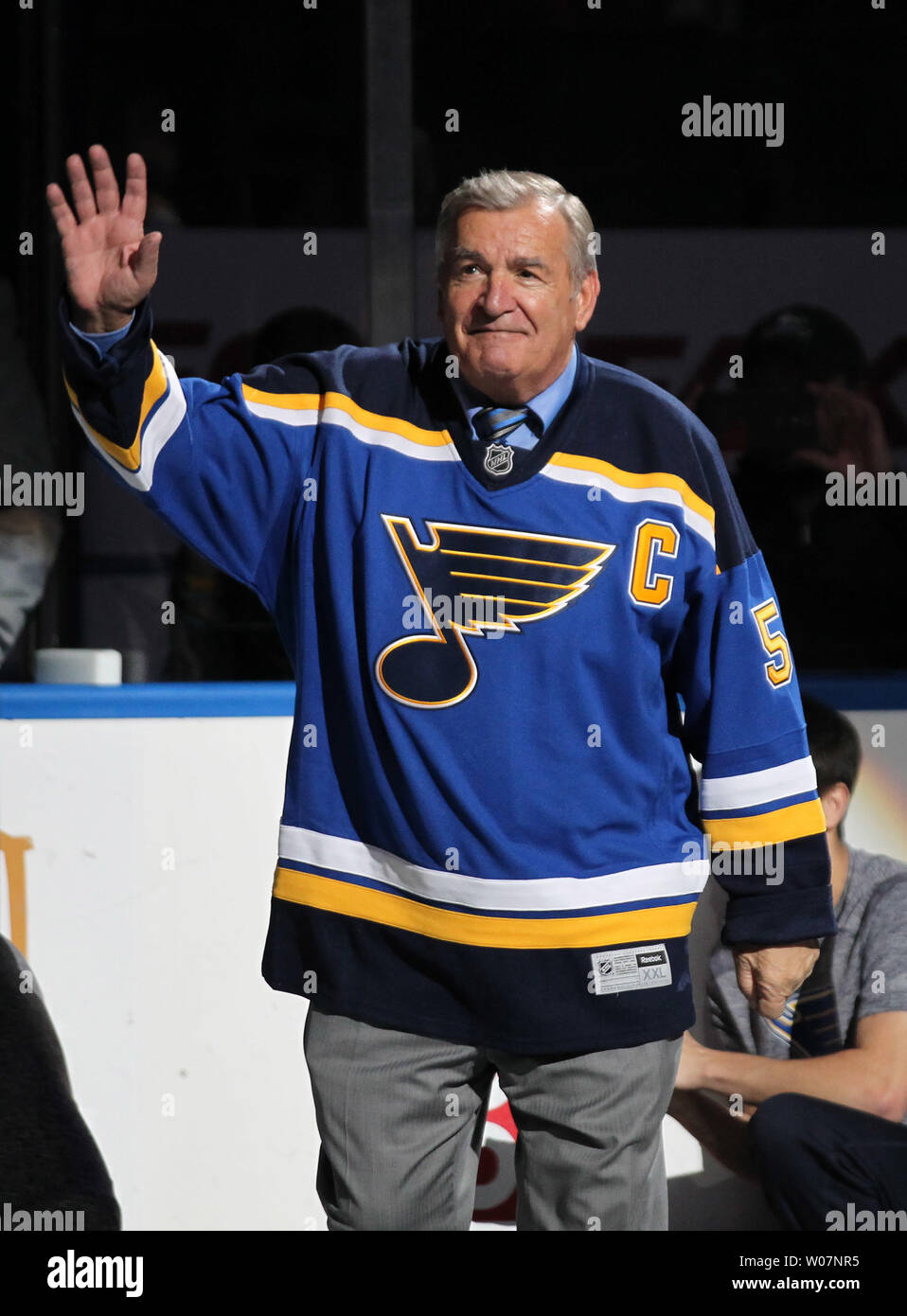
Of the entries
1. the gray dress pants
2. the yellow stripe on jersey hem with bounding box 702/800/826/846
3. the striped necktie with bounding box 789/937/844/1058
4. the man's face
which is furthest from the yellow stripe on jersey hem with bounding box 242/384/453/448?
the striped necktie with bounding box 789/937/844/1058

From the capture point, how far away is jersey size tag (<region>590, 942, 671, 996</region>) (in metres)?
1.89

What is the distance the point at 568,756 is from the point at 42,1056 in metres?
1.38

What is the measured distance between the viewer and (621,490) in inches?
74.1

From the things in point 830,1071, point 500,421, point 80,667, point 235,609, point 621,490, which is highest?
point 500,421

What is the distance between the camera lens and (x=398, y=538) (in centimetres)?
187

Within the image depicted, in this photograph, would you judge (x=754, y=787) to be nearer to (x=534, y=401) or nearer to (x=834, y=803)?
(x=534, y=401)

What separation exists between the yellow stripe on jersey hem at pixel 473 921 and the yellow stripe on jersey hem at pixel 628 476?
23.3 inches

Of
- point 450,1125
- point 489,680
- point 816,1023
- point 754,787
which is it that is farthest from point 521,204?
point 816,1023

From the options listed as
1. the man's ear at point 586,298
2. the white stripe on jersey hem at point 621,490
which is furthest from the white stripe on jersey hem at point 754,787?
the man's ear at point 586,298

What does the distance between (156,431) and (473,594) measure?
48 cm

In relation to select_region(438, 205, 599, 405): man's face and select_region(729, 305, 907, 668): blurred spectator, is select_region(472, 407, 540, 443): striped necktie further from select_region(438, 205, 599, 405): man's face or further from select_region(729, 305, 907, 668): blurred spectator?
select_region(729, 305, 907, 668): blurred spectator

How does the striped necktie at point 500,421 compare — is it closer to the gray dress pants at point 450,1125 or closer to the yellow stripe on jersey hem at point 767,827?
the yellow stripe on jersey hem at point 767,827

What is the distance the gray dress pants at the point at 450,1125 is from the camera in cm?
187
